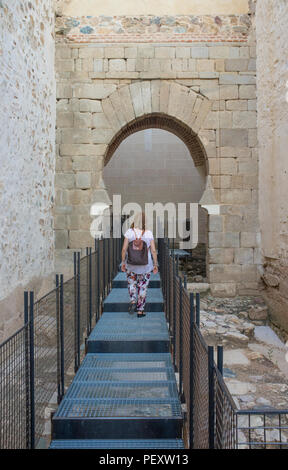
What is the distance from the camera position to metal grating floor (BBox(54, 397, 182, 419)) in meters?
2.54

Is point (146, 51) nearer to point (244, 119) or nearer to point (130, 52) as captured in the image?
point (130, 52)

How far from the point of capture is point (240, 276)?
268 inches

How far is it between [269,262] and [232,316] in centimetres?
115

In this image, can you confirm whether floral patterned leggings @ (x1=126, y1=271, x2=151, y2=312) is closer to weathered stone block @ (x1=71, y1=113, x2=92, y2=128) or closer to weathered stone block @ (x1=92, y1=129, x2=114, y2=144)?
weathered stone block @ (x1=92, y1=129, x2=114, y2=144)

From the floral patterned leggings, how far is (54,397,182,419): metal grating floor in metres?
1.91

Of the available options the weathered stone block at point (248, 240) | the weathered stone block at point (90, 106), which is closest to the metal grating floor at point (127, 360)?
the weathered stone block at point (248, 240)

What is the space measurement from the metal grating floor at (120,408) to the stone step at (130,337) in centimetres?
103

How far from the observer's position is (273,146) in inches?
247

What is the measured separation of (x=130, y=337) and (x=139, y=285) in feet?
2.75

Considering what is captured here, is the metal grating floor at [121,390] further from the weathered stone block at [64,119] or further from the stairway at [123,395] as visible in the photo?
the weathered stone block at [64,119]
